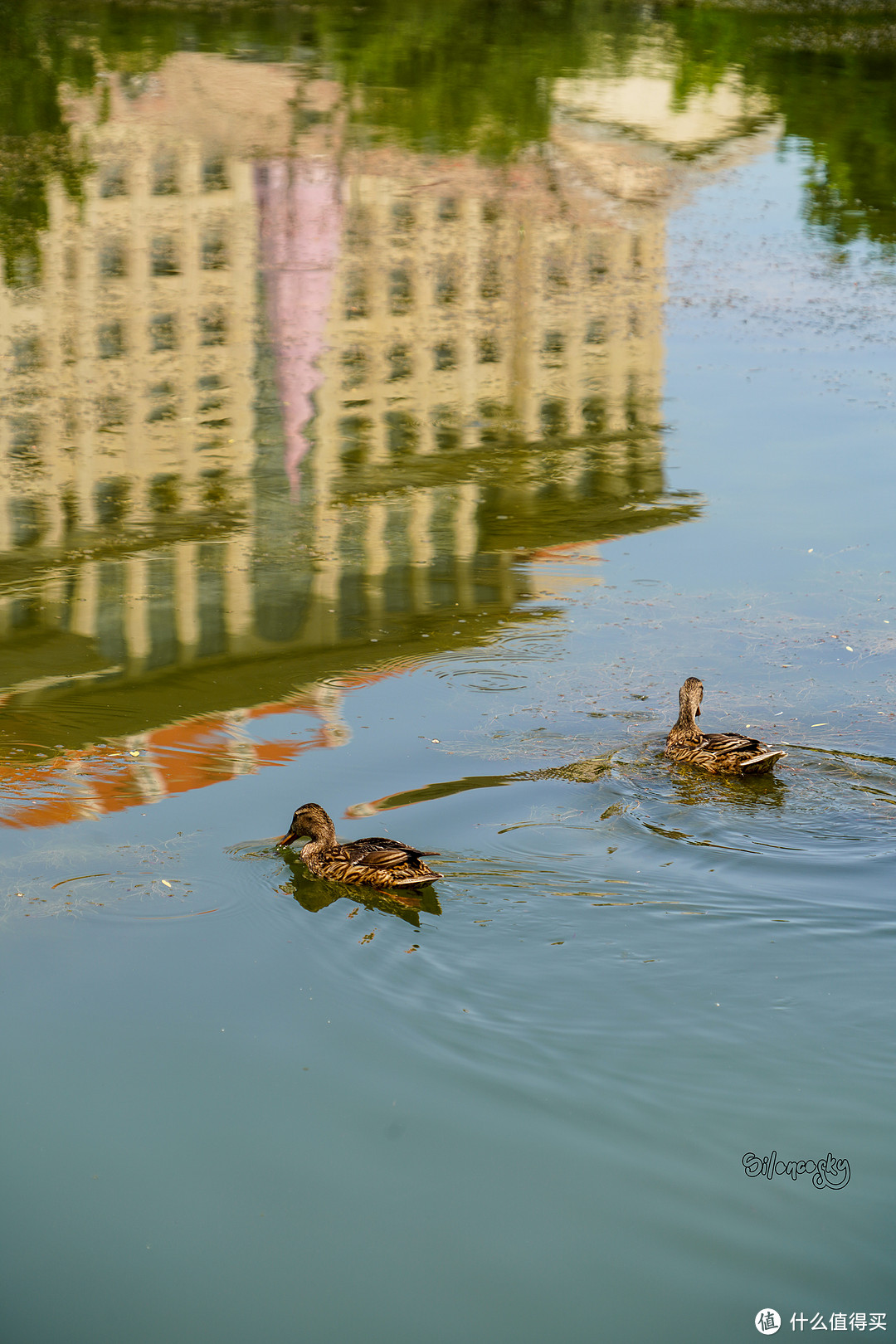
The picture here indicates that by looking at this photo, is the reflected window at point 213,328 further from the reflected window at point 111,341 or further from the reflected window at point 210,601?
the reflected window at point 210,601

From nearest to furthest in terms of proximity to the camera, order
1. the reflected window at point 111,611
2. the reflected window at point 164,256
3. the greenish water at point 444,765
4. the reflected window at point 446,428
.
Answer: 1. the greenish water at point 444,765
2. the reflected window at point 111,611
3. the reflected window at point 446,428
4. the reflected window at point 164,256

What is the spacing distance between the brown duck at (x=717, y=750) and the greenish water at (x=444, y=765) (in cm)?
15

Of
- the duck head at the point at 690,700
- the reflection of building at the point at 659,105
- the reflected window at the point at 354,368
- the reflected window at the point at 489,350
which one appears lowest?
the duck head at the point at 690,700

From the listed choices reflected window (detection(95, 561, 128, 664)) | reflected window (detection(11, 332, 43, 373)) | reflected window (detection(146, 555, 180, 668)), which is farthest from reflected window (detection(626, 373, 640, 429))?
reflected window (detection(11, 332, 43, 373))

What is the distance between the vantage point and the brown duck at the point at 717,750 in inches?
331

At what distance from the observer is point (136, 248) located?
21.7m

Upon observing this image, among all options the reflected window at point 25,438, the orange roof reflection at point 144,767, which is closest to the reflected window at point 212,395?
the reflected window at point 25,438

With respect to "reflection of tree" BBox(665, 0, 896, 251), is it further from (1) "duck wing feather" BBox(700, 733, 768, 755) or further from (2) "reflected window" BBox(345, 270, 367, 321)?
(1) "duck wing feather" BBox(700, 733, 768, 755)

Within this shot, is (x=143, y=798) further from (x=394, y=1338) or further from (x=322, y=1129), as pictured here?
(x=394, y=1338)

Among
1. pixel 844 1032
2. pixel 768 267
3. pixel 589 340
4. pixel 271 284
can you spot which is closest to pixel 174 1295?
pixel 844 1032

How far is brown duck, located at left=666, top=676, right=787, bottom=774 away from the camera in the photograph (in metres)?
8.40

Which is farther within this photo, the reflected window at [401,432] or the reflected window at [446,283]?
the reflected window at [446,283]

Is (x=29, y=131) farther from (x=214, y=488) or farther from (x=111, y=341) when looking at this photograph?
(x=214, y=488)

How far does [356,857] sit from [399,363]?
11.1m
